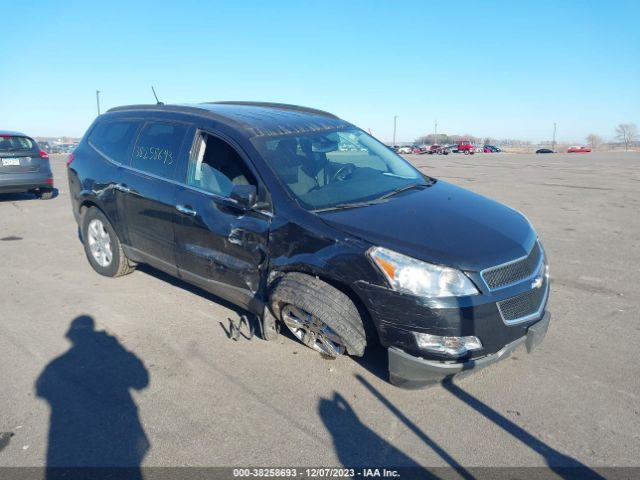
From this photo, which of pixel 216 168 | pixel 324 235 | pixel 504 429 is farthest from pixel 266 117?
pixel 504 429

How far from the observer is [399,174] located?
15.2ft

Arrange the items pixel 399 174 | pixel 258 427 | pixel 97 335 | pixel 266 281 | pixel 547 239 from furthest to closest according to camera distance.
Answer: pixel 547 239 → pixel 399 174 → pixel 97 335 → pixel 266 281 → pixel 258 427

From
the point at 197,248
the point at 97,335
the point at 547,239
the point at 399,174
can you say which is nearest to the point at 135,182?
the point at 197,248

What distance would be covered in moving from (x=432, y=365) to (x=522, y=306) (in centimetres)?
73

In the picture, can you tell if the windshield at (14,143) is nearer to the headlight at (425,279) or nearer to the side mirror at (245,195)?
the side mirror at (245,195)

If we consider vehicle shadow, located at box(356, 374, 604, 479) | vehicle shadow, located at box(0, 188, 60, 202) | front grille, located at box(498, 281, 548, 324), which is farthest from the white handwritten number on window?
vehicle shadow, located at box(0, 188, 60, 202)

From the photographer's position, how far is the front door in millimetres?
3820

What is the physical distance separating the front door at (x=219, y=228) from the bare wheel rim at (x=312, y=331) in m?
0.32

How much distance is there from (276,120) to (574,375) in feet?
10.1

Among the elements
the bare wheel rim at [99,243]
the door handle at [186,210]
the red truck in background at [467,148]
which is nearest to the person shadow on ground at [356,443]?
the door handle at [186,210]

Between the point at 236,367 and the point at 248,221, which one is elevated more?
the point at 248,221

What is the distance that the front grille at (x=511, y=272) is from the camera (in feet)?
10.1

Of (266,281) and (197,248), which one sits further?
(197,248)

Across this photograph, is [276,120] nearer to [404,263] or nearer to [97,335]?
[404,263]
